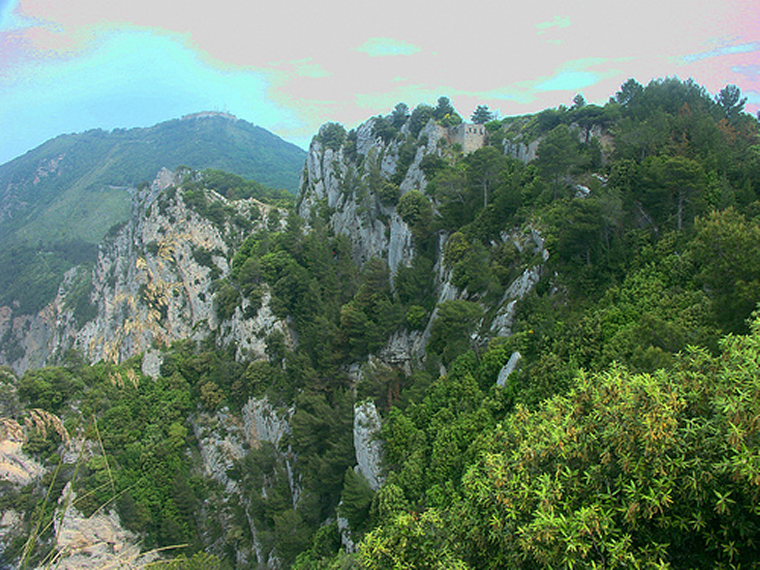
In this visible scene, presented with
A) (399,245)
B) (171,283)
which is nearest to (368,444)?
(399,245)

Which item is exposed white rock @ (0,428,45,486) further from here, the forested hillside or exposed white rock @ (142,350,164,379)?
exposed white rock @ (142,350,164,379)

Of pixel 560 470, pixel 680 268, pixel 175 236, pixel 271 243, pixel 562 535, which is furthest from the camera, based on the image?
pixel 175 236

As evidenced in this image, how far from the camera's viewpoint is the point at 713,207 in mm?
23484

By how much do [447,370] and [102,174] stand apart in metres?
182

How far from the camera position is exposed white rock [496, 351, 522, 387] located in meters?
21.7

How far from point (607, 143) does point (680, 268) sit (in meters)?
23.1

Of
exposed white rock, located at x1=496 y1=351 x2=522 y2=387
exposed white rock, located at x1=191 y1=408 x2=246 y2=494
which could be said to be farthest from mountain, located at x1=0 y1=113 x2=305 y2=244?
exposed white rock, located at x1=496 y1=351 x2=522 y2=387

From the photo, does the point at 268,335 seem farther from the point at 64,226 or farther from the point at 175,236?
the point at 64,226

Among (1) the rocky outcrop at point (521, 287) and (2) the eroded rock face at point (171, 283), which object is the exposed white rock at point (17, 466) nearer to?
(2) the eroded rock face at point (171, 283)

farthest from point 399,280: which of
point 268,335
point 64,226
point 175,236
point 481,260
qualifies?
point 64,226

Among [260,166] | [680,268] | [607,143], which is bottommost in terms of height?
[680,268]

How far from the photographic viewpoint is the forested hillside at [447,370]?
7.97m

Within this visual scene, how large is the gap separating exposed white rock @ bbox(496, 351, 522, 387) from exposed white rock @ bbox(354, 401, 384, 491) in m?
8.70

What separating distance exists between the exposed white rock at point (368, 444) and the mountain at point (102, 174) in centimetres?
11070
